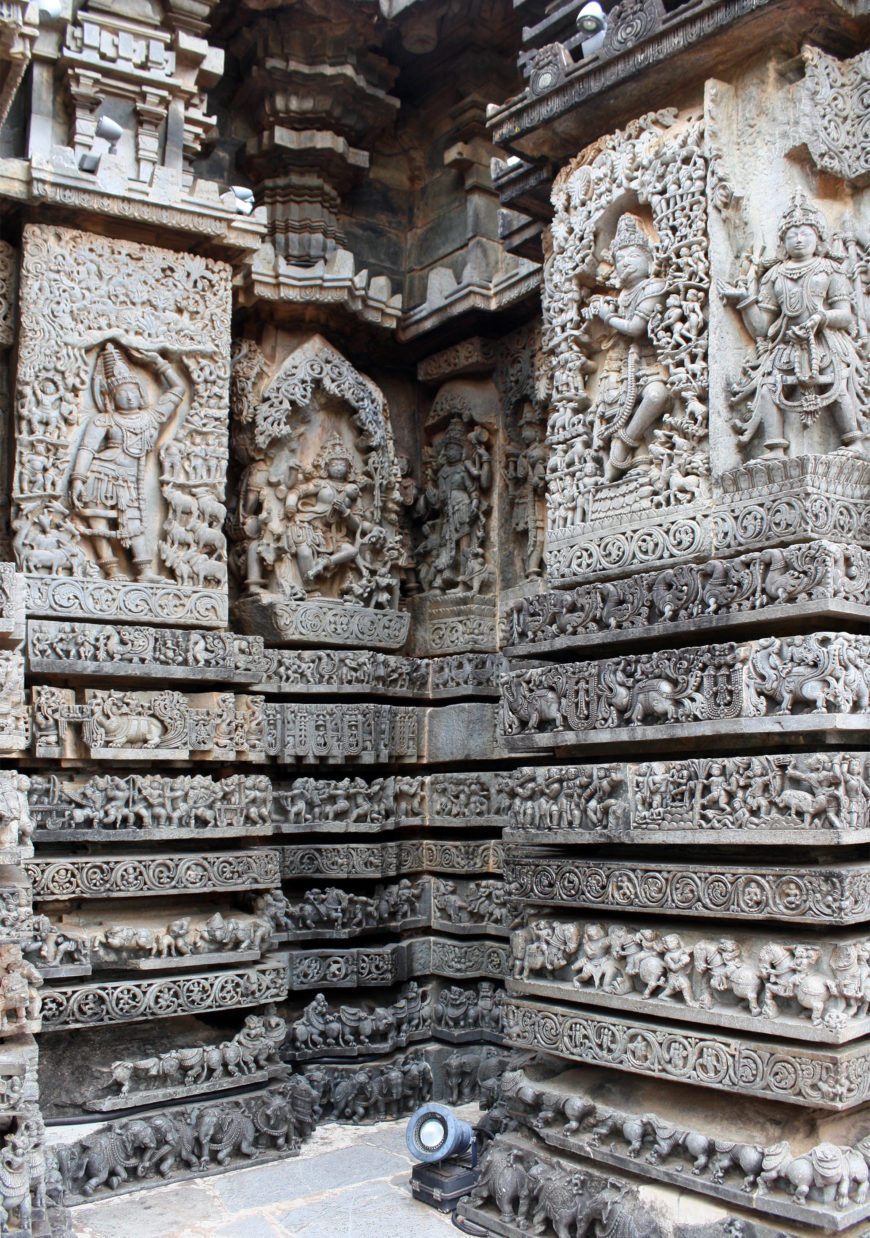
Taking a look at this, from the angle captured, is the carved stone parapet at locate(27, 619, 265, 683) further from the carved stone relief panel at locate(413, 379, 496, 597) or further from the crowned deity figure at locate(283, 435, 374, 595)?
the carved stone relief panel at locate(413, 379, 496, 597)

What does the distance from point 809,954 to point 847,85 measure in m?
3.98

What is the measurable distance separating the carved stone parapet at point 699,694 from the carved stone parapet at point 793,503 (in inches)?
18.8

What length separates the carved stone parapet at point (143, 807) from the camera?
6.69 metres

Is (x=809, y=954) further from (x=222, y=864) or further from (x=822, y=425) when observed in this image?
(x=222, y=864)

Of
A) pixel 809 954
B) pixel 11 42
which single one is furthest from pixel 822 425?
pixel 11 42

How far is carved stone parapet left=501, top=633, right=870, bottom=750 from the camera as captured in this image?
190 inches

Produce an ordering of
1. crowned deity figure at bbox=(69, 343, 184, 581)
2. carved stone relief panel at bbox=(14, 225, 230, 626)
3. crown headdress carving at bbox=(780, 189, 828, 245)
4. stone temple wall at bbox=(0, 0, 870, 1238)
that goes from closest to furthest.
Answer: stone temple wall at bbox=(0, 0, 870, 1238) → crown headdress carving at bbox=(780, 189, 828, 245) → carved stone relief panel at bbox=(14, 225, 230, 626) → crowned deity figure at bbox=(69, 343, 184, 581)

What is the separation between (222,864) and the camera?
283 inches

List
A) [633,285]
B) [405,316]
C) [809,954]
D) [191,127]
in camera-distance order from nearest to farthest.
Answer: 1. [809,954]
2. [633,285]
3. [191,127]
4. [405,316]

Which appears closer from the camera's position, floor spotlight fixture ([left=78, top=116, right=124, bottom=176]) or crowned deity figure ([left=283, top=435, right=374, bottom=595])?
floor spotlight fixture ([left=78, top=116, right=124, bottom=176])

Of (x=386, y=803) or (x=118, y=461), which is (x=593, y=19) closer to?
(x=118, y=461)

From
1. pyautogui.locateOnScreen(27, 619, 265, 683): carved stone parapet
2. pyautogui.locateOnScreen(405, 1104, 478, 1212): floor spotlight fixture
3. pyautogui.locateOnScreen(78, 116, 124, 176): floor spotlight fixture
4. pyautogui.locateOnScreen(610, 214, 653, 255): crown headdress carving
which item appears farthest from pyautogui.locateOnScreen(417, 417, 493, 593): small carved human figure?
pyautogui.locateOnScreen(405, 1104, 478, 1212): floor spotlight fixture

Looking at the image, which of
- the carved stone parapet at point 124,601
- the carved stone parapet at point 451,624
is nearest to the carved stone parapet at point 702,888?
the carved stone parapet at point 124,601

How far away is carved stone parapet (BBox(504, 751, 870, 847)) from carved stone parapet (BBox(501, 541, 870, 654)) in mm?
617
